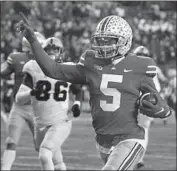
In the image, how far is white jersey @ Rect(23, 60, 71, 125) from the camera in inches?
291

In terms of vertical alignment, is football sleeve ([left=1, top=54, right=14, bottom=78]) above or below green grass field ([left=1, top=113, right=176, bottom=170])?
above

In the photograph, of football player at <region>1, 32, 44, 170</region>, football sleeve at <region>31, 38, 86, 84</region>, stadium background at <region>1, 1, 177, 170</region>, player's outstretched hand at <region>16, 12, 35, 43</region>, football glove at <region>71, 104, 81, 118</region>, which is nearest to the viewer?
player's outstretched hand at <region>16, 12, 35, 43</region>

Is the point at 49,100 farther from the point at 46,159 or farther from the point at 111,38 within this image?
the point at 111,38

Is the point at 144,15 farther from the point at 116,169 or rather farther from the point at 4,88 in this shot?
the point at 116,169

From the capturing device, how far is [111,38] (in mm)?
5324

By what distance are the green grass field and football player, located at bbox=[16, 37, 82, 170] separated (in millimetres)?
1968

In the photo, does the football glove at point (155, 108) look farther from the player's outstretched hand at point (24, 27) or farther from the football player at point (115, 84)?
the player's outstretched hand at point (24, 27)

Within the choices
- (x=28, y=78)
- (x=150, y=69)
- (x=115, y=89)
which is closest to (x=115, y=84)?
(x=115, y=89)

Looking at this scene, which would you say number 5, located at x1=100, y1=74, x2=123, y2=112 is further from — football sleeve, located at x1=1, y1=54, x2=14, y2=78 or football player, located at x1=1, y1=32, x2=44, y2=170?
football sleeve, located at x1=1, y1=54, x2=14, y2=78

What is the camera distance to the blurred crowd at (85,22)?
73.4 feet

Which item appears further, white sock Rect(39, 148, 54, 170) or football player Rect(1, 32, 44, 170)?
football player Rect(1, 32, 44, 170)

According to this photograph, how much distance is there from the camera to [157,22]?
24828 mm

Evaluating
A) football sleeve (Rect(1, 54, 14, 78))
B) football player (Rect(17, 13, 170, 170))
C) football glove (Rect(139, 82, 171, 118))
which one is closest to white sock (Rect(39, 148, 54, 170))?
football player (Rect(17, 13, 170, 170))

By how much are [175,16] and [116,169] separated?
20.9 meters
